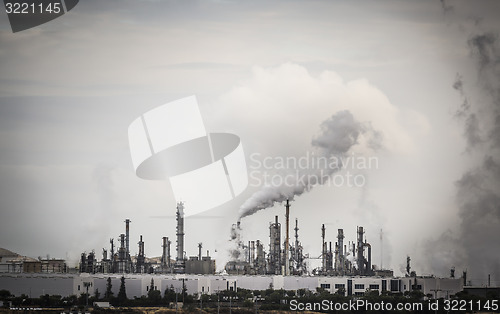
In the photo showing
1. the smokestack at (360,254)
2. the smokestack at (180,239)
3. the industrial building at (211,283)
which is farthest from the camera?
the smokestack at (360,254)

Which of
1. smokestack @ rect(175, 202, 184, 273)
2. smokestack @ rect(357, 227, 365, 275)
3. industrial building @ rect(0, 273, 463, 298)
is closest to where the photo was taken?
industrial building @ rect(0, 273, 463, 298)

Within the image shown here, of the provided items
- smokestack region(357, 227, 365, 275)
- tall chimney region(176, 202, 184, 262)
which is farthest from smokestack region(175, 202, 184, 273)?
smokestack region(357, 227, 365, 275)

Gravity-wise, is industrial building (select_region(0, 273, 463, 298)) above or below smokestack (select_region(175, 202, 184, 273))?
below

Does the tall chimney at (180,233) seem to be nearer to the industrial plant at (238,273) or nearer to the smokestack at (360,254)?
the industrial plant at (238,273)

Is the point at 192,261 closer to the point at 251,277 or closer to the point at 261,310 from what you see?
the point at 251,277

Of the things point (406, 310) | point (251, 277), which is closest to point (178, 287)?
point (251, 277)

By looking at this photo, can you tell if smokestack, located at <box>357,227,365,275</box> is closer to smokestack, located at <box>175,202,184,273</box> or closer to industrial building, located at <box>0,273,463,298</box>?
industrial building, located at <box>0,273,463,298</box>

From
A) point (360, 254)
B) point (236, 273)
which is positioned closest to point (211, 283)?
point (236, 273)

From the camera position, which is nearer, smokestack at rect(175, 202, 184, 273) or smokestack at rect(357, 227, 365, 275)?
smokestack at rect(175, 202, 184, 273)

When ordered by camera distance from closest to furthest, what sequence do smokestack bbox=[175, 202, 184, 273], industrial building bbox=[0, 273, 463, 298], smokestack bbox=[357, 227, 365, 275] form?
industrial building bbox=[0, 273, 463, 298] → smokestack bbox=[175, 202, 184, 273] → smokestack bbox=[357, 227, 365, 275]

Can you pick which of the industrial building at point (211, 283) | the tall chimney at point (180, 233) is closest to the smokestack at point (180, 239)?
the tall chimney at point (180, 233)

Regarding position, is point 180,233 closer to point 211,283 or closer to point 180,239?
point 180,239

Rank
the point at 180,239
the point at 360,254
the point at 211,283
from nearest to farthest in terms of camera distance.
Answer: the point at 211,283 < the point at 180,239 < the point at 360,254

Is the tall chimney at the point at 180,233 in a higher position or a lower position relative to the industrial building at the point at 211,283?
higher
